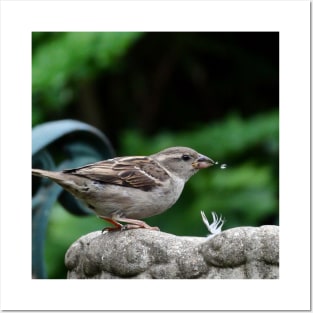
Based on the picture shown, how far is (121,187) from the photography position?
153 inches

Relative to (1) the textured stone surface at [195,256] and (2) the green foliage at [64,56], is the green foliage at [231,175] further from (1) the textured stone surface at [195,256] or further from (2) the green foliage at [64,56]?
(1) the textured stone surface at [195,256]

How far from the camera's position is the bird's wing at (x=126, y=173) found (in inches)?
153

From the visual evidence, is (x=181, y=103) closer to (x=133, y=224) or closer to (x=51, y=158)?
(x=51, y=158)

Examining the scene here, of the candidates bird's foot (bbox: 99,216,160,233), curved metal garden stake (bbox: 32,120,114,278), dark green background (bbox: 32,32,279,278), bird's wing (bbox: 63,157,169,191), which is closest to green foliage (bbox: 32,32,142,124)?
dark green background (bbox: 32,32,279,278)

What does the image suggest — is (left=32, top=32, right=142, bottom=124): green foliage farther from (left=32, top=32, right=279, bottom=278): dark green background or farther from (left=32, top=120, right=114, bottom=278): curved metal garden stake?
(left=32, top=120, right=114, bottom=278): curved metal garden stake

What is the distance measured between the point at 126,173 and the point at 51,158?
0.75 metres

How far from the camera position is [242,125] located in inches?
272

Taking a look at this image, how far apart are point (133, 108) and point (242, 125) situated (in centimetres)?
158

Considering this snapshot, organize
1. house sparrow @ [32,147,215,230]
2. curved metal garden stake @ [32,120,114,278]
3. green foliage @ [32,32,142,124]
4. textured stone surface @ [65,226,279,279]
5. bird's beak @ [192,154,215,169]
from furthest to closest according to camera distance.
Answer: green foliage @ [32,32,142,124]
curved metal garden stake @ [32,120,114,278]
bird's beak @ [192,154,215,169]
house sparrow @ [32,147,215,230]
textured stone surface @ [65,226,279,279]

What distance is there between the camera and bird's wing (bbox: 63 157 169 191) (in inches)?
153

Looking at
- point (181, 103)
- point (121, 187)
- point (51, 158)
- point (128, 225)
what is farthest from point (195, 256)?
point (181, 103)

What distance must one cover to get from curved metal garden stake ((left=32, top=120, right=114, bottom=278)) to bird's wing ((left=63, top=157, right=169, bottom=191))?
436 mm

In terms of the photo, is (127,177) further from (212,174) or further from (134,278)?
(212,174)
